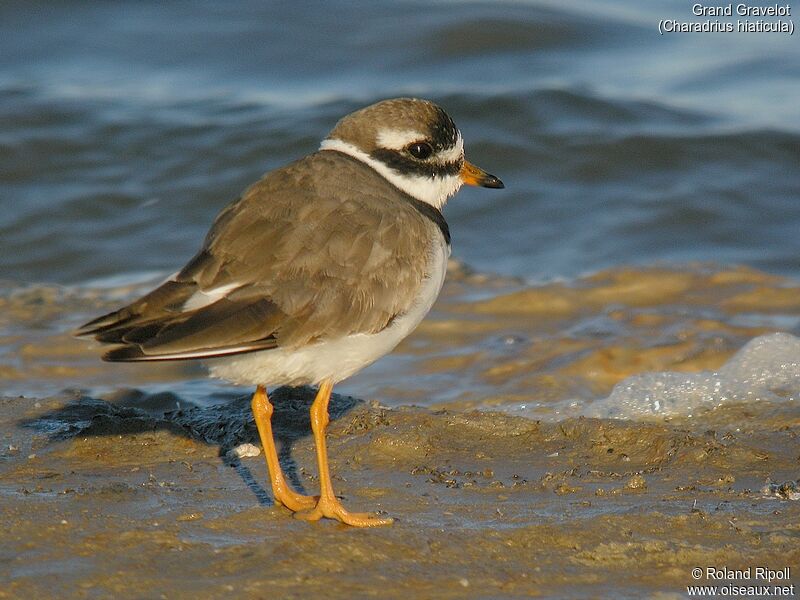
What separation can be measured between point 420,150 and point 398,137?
5.5 inches

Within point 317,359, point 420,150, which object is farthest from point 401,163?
point 317,359

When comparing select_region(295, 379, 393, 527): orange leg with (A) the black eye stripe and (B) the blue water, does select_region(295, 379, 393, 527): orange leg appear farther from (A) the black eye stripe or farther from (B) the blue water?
(B) the blue water

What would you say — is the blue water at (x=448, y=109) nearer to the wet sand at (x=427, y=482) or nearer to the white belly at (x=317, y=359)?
the wet sand at (x=427, y=482)

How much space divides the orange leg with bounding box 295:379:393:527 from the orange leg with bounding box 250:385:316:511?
98mm

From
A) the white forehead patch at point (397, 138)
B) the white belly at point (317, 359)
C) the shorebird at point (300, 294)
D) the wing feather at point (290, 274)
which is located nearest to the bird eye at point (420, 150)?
the white forehead patch at point (397, 138)

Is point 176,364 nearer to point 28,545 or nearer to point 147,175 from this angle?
point 28,545

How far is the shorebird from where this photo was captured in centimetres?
480

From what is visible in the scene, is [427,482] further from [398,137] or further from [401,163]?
[398,137]

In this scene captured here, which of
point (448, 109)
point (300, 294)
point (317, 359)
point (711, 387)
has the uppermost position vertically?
point (300, 294)

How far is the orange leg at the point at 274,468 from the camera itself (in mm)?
5000

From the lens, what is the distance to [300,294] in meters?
5.04

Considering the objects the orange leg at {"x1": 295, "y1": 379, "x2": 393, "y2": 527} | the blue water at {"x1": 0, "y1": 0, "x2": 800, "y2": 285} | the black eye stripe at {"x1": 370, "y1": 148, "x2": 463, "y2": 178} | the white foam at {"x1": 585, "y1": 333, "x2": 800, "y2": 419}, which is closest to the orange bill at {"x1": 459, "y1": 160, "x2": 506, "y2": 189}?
the black eye stripe at {"x1": 370, "y1": 148, "x2": 463, "y2": 178}

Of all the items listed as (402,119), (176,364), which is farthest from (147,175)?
(402,119)

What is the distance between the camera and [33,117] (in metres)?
13.6
